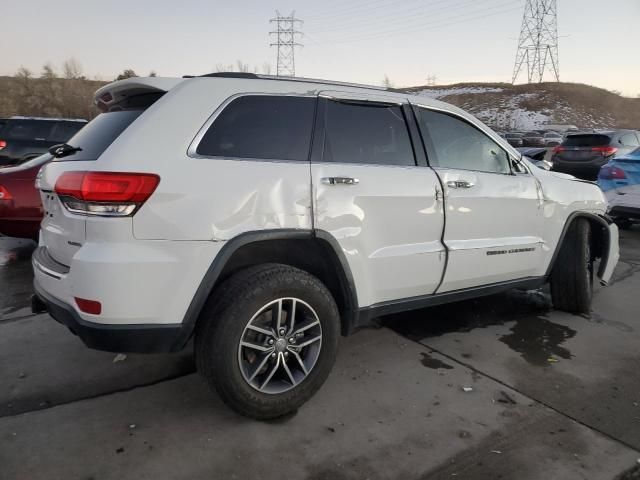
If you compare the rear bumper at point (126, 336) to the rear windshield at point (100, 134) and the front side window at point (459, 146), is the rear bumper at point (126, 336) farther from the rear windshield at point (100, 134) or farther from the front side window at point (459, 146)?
the front side window at point (459, 146)

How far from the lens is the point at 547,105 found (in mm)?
61812

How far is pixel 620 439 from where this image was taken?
267 centimetres

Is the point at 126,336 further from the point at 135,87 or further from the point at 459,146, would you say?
the point at 459,146

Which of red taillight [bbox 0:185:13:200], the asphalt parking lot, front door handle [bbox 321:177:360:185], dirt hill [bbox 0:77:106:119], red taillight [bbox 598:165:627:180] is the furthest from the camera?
dirt hill [bbox 0:77:106:119]

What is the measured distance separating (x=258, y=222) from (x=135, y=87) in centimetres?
104

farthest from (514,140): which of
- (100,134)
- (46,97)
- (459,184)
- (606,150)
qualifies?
(46,97)

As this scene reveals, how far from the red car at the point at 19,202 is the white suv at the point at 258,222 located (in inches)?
127

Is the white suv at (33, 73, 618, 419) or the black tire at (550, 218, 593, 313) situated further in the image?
the black tire at (550, 218, 593, 313)

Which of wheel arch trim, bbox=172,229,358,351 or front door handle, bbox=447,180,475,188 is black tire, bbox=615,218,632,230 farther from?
wheel arch trim, bbox=172,229,358,351

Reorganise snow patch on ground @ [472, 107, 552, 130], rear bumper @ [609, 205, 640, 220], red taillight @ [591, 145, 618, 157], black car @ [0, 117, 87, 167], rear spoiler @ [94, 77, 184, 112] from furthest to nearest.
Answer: snow patch on ground @ [472, 107, 552, 130] < red taillight @ [591, 145, 618, 157] < black car @ [0, 117, 87, 167] < rear bumper @ [609, 205, 640, 220] < rear spoiler @ [94, 77, 184, 112]

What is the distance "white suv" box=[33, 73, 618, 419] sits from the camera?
2.36 m

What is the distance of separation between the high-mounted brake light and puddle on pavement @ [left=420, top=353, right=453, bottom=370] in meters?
2.26

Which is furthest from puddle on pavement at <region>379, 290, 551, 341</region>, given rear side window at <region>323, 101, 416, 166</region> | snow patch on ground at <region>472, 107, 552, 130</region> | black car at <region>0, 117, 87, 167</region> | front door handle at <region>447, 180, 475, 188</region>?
snow patch on ground at <region>472, 107, 552, 130</region>

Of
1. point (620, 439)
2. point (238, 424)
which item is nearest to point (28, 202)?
point (238, 424)
